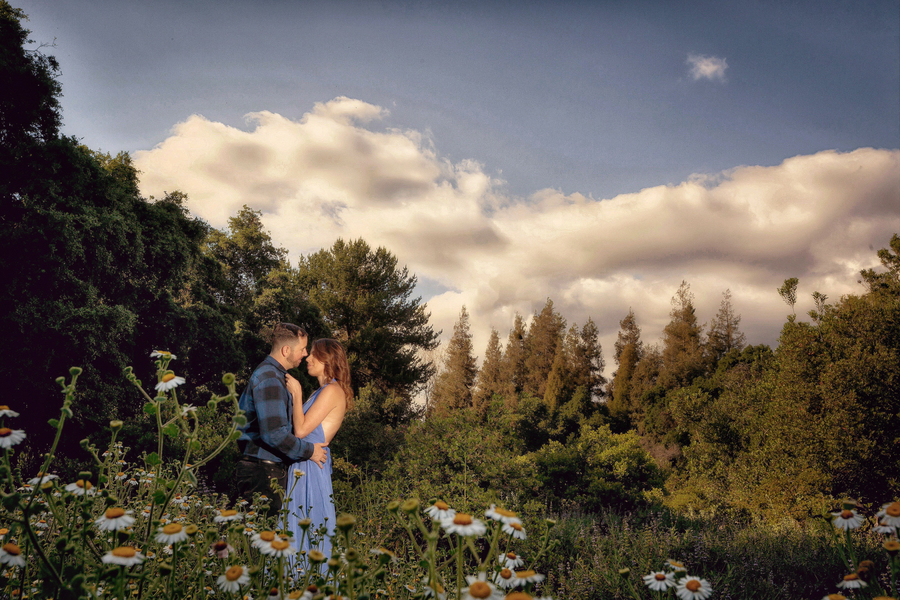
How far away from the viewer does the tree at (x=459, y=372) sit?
3025cm

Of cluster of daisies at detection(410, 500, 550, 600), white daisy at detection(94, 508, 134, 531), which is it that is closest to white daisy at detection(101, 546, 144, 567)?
white daisy at detection(94, 508, 134, 531)

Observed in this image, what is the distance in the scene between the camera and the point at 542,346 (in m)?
30.3

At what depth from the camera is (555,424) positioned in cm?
2355

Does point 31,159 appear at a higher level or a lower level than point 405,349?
higher

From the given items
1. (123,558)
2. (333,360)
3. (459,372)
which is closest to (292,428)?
(333,360)

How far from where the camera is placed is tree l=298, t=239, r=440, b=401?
21.5 meters

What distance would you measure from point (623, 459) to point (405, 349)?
1266 centimetres

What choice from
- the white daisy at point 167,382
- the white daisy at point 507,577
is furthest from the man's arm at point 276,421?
the white daisy at point 507,577

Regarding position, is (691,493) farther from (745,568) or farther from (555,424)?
(745,568)

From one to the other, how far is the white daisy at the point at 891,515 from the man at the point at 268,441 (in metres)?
2.86

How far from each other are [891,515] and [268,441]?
9.75 ft

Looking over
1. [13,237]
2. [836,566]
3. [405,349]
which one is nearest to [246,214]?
[405,349]

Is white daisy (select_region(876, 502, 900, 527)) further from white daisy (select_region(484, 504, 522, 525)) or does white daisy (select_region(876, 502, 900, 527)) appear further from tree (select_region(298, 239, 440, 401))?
tree (select_region(298, 239, 440, 401))

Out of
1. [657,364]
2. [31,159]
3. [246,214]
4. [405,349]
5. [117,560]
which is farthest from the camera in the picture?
[657,364]
